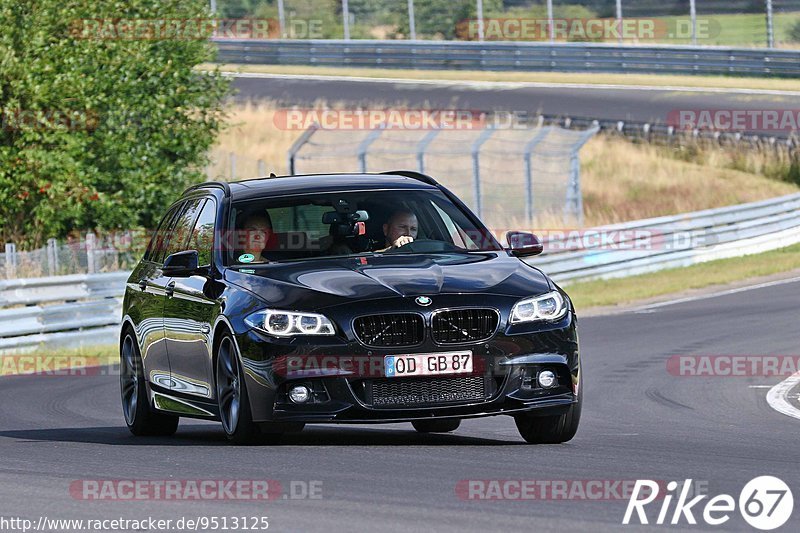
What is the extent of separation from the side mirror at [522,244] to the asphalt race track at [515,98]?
33023 mm

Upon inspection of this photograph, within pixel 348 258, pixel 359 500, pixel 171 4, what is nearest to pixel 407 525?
pixel 359 500

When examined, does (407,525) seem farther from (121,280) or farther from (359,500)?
(121,280)

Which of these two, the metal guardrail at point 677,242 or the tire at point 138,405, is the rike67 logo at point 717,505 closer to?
the tire at point 138,405

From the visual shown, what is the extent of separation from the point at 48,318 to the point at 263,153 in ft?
73.8

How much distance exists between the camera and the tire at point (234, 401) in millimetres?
9156

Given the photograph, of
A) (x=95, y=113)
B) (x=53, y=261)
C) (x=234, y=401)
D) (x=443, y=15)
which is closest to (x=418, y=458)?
(x=234, y=401)

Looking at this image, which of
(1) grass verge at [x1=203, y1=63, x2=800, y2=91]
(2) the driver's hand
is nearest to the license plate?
(2) the driver's hand

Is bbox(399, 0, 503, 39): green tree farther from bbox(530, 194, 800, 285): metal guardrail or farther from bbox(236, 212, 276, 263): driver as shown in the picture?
bbox(236, 212, 276, 263): driver

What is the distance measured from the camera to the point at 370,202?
10.3 meters

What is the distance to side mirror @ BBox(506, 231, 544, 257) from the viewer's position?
33.1 feet

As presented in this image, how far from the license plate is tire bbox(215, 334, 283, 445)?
84 cm

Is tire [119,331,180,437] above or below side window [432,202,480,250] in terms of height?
below

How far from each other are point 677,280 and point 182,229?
671 inches

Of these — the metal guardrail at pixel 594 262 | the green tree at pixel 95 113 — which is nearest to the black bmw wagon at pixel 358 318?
the metal guardrail at pixel 594 262
